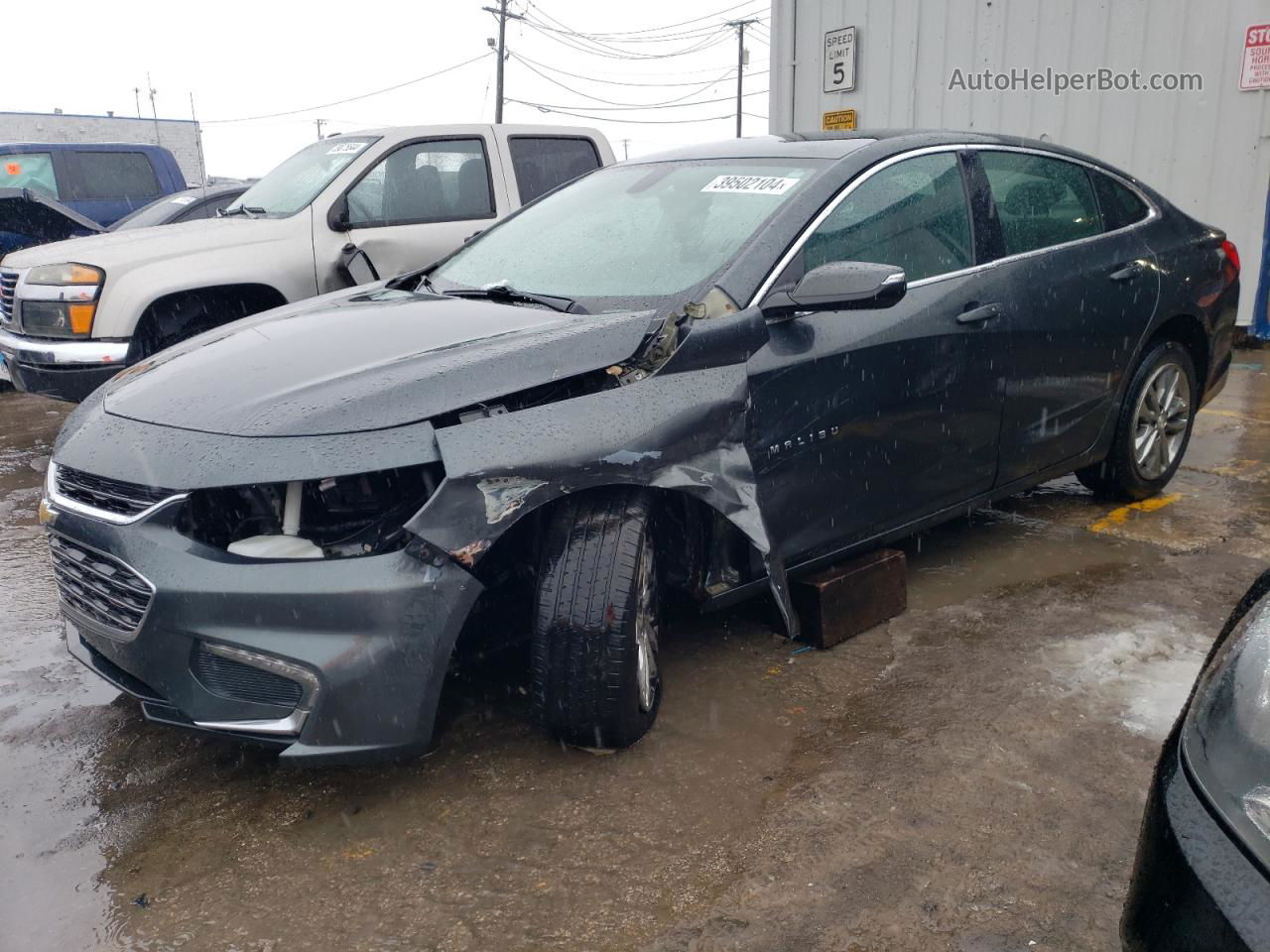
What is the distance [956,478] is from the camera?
147 inches

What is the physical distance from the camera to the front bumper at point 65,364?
5.51m

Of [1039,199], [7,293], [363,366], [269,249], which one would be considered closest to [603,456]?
[363,366]

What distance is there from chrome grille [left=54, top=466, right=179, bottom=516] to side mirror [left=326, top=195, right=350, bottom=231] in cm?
354

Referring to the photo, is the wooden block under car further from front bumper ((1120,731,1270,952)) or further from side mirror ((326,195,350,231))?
side mirror ((326,195,350,231))

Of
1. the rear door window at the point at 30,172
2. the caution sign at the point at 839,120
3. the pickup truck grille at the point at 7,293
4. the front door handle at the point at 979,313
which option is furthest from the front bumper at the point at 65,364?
the rear door window at the point at 30,172

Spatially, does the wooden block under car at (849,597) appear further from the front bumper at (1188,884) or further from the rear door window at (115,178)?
the rear door window at (115,178)

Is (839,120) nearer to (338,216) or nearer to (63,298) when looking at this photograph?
(338,216)

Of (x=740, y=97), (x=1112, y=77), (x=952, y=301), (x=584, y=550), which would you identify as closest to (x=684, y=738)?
(x=584, y=550)

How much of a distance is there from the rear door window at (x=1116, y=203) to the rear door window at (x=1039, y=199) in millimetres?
58

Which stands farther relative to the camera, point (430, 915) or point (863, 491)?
point (863, 491)

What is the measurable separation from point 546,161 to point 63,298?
306 centimetres

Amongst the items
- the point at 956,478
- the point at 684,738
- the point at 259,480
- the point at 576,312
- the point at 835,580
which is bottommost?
the point at 684,738

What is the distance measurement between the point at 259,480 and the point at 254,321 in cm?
120

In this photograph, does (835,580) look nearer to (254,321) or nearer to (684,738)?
(684,738)
